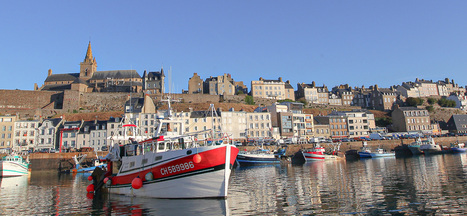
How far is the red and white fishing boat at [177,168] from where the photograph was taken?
59.4 ft

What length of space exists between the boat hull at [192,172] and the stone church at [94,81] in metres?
86.9

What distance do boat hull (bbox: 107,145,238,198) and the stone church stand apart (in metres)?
86.9

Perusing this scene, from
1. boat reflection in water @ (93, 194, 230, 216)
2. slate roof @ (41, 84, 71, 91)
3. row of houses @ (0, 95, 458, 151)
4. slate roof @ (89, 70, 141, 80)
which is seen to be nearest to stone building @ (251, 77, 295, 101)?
row of houses @ (0, 95, 458, 151)

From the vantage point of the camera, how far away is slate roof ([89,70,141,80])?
109 m

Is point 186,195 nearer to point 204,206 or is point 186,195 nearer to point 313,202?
point 204,206

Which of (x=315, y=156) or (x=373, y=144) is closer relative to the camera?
(x=315, y=156)

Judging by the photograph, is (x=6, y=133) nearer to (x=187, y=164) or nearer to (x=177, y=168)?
(x=177, y=168)

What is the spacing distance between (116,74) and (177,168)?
10134cm

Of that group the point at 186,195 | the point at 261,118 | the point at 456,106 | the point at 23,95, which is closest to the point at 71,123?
the point at 23,95

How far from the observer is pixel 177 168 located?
18.5m

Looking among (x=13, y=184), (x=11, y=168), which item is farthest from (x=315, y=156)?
(x=11, y=168)

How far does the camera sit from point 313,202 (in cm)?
1708

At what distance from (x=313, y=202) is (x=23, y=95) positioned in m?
101

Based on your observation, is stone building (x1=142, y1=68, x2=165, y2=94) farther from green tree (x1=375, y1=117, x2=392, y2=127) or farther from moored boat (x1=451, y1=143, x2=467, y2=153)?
moored boat (x1=451, y1=143, x2=467, y2=153)
